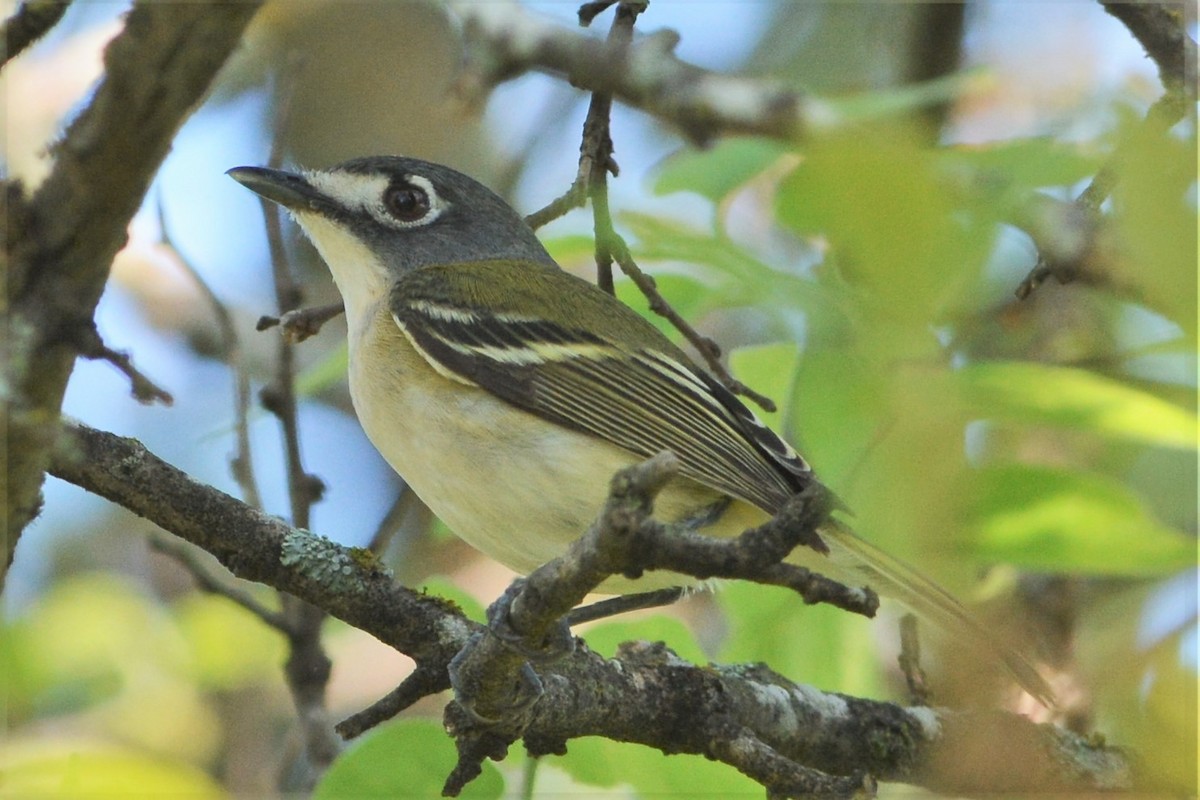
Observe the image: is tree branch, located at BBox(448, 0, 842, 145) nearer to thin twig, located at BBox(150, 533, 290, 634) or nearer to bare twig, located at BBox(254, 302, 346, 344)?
bare twig, located at BBox(254, 302, 346, 344)

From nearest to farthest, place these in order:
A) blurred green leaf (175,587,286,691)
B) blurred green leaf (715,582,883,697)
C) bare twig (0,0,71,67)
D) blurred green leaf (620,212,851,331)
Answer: bare twig (0,0,71,67) → blurred green leaf (620,212,851,331) → blurred green leaf (715,582,883,697) → blurred green leaf (175,587,286,691)

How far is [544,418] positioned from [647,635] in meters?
0.70

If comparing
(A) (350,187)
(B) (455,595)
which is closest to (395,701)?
(B) (455,595)

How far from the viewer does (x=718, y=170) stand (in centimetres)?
Result: 359

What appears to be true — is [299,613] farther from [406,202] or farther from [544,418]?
[406,202]

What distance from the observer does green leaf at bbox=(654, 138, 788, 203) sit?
349 cm

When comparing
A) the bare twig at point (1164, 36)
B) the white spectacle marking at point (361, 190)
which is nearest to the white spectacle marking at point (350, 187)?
the white spectacle marking at point (361, 190)

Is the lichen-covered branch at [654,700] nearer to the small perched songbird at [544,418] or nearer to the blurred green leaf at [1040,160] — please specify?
the small perched songbird at [544,418]

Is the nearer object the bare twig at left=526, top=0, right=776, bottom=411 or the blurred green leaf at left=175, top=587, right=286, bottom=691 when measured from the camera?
the bare twig at left=526, top=0, right=776, bottom=411

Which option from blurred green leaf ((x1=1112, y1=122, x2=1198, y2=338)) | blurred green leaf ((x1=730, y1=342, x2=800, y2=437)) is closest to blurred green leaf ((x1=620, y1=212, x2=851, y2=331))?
blurred green leaf ((x1=730, y1=342, x2=800, y2=437))

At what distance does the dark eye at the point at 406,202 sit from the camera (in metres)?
4.96

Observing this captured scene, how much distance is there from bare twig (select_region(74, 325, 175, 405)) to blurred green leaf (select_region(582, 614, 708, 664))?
2121 millimetres

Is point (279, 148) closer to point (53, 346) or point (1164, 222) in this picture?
point (53, 346)

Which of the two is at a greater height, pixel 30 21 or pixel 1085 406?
pixel 1085 406
